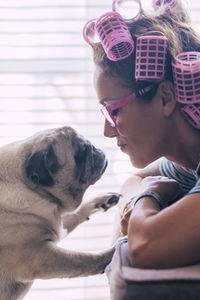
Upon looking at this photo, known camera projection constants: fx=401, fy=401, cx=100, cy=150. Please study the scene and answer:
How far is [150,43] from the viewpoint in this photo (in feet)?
3.41

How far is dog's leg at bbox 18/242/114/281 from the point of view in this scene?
1191 mm

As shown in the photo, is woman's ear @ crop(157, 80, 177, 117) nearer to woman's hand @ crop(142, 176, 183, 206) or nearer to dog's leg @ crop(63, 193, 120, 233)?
woman's hand @ crop(142, 176, 183, 206)

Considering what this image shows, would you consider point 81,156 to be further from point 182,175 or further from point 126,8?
point 126,8

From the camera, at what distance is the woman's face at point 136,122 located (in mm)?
1091

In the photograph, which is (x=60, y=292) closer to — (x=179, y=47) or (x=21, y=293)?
(x=21, y=293)

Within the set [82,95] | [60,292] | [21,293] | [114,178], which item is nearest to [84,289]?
[60,292]

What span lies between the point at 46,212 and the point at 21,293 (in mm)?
263

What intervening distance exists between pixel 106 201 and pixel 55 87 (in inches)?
29.4

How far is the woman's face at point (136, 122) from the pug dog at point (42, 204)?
23 cm

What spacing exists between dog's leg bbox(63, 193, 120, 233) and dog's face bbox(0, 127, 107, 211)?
5.2 inches

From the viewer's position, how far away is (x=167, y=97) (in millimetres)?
1081

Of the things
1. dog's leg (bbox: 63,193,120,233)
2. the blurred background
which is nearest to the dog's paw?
dog's leg (bbox: 63,193,120,233)

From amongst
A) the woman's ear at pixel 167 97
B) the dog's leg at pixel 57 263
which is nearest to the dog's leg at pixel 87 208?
the dog's leg at pixel 57 263

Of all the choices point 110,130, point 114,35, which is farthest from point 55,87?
point 114,35
